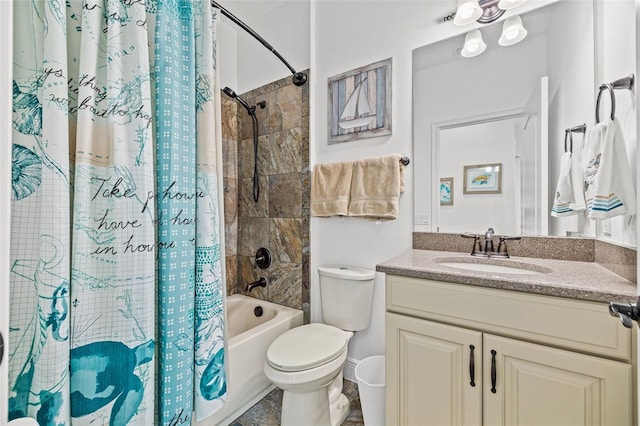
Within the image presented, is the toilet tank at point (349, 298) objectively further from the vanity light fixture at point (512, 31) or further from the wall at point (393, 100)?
the vanity light fixture at point (512, 31)

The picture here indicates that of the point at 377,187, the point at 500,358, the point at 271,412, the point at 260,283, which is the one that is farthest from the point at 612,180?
the point at 260,283

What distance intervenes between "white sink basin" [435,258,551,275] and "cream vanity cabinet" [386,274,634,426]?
0.79 ft

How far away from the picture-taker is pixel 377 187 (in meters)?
1.64

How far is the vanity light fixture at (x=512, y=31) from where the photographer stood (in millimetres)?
1346

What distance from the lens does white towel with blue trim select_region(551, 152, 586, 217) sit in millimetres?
Answer: 1142

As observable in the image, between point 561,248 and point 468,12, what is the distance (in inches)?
49.4

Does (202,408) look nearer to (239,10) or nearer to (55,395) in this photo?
(55,395)

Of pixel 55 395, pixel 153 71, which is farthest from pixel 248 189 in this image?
pixel 55 395

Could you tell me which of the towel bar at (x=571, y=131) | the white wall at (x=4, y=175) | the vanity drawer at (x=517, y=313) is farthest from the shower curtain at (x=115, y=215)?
the towel bar at (x=571, y=131)

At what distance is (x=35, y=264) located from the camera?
0.71 meters

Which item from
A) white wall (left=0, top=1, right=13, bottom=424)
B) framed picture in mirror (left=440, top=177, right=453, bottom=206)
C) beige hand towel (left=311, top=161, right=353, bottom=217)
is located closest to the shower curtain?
white wall (left=0, top=1, right=13, bottom=424)

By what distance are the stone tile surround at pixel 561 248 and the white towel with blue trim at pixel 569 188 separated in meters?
0.14

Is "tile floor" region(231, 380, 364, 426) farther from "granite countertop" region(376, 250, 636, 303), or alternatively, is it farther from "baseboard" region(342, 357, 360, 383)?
"granite countertop" region(376, 250, 636, 303)

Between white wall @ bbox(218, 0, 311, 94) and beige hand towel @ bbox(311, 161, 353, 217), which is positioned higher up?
white wall @ bbox(218, 0, 311, 94)
